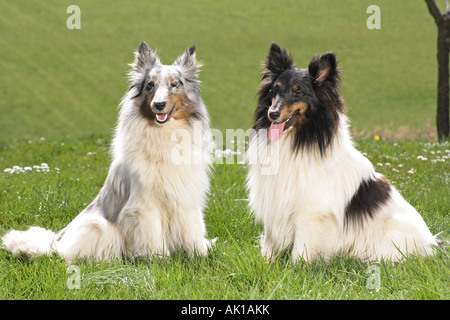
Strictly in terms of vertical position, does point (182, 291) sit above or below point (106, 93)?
below

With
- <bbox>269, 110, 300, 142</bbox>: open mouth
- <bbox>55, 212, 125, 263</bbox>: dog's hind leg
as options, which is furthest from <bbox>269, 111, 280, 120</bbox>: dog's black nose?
<bbox>55, 212, 125, 263</bbox>: dog's hind leg

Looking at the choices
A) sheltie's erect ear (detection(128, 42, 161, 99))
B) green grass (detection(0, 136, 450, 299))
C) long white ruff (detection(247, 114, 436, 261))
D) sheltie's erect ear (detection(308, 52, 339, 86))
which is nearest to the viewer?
green grass (detection(0, 136, 450, 299))

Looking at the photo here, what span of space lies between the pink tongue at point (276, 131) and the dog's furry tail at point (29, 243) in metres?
2.26

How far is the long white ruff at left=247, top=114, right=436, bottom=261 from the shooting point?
4395 millimetres

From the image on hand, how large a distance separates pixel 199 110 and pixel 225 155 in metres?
4.41

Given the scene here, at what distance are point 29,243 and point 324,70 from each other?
3094mm

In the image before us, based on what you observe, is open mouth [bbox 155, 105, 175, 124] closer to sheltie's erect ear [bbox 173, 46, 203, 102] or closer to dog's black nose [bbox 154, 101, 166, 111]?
dog's black nose [bbox 154, 101, 166, 111]

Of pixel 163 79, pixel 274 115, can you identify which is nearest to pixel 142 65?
pixel 163 79

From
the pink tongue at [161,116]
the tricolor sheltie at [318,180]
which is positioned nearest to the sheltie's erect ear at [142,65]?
the pink tongue at [161,116]

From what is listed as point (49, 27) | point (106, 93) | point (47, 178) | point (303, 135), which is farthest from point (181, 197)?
point (49, 27)
